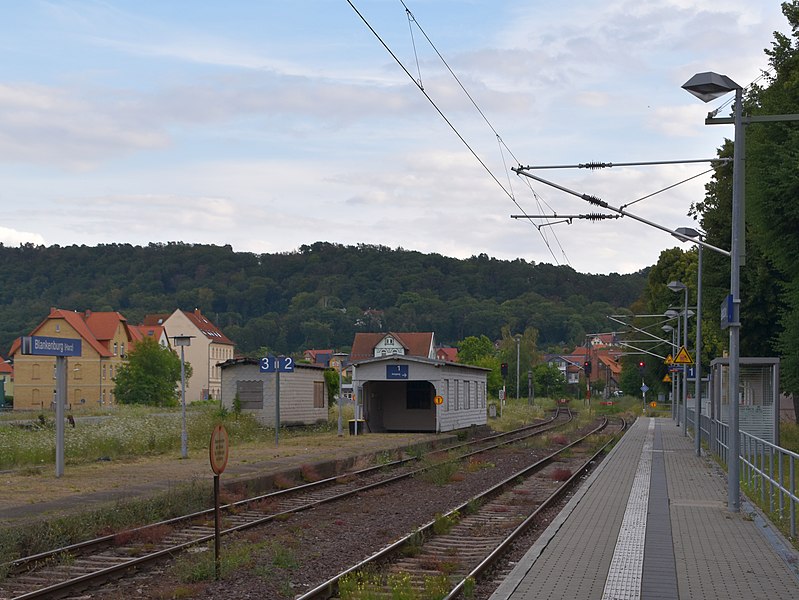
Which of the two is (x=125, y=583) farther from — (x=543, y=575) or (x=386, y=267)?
(x=386, y=267)

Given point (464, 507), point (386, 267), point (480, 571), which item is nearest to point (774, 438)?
point (464, 507)

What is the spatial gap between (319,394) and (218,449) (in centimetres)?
3439

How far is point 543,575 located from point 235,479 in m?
9.83

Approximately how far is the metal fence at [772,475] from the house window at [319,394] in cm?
2703

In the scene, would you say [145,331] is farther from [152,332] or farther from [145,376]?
[145,376]

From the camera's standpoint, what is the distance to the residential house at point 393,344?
127m

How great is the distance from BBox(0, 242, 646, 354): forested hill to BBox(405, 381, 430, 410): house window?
104 meters

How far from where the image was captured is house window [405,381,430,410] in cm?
4341

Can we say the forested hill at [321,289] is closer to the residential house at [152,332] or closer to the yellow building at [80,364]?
the residential house at [152,332]

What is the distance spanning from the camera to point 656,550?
Result: 40.0 feet

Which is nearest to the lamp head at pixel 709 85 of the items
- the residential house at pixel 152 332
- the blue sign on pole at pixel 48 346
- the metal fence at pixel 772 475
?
the metal fence at pixel 772 475

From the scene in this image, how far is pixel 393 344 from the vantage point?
129 meters

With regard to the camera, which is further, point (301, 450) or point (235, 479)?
point (301, 450)

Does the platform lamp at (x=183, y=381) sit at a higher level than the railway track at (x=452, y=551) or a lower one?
higher
